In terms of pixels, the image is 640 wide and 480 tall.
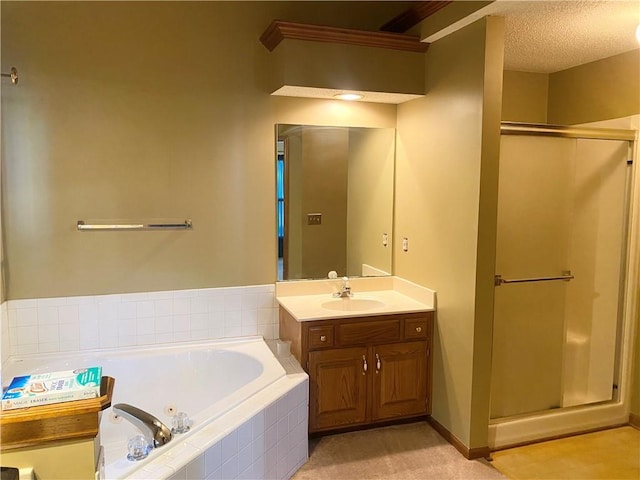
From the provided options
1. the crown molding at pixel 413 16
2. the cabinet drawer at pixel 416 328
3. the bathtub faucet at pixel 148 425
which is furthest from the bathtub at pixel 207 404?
the crown molding at pixel 413 16

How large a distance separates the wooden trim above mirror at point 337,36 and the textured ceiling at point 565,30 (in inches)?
22.2

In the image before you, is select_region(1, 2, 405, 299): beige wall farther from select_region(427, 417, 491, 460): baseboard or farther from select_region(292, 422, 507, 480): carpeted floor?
select_region(427, 417, 491, 460): baseboard

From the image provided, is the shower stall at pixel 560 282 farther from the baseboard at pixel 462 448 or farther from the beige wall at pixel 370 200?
the beige wall at pixel 370 200

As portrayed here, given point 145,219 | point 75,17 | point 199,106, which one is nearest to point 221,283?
point 145,219

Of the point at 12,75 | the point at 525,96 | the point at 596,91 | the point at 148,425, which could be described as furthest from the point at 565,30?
the point at 12,75

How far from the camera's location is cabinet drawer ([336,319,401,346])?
291cm

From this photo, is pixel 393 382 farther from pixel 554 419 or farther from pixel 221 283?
pixel 221 283

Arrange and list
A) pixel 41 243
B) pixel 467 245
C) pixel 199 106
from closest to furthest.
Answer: pixel 467 245 → pixel 41 243 → pixel 199 106

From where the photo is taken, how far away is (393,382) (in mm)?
3039

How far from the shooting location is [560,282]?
308 centimetres

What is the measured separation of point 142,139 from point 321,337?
63.5 inches

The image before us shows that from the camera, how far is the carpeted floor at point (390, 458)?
2609mm

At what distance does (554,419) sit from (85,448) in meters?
2.90

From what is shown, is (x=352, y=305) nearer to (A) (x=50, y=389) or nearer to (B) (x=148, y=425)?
(B) (x=148, y=425)
